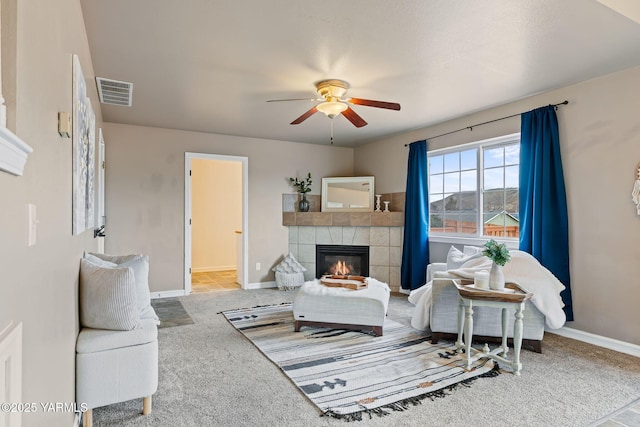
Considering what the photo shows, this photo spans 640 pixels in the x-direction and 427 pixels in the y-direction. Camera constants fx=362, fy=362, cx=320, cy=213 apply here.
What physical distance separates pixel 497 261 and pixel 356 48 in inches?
78.9

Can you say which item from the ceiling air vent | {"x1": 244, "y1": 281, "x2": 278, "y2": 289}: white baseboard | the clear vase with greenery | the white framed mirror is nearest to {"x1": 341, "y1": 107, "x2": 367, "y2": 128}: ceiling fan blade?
the clear vase with greenery

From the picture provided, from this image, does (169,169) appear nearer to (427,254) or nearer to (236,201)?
(236,201)

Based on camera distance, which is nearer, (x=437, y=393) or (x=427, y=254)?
(x=437, y=393)

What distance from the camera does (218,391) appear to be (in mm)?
2479

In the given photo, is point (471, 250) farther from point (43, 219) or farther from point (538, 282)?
point (43, 219)

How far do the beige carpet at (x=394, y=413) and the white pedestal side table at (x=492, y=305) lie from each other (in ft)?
0.60

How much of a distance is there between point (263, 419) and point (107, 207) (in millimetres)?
4050

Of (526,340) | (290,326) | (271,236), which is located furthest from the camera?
(271,236)

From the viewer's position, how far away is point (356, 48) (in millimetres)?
2785

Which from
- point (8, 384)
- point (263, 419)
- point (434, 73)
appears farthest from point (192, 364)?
point (434, 73)

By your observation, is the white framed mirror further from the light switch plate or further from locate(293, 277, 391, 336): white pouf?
the light switch plate

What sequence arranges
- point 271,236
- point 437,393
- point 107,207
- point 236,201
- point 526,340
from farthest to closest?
point 236,201 < point 271,236 < point 107,207 < point 526,340 < point 437,393

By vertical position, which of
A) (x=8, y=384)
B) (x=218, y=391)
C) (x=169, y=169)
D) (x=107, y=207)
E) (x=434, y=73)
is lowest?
(x=218, y=391)

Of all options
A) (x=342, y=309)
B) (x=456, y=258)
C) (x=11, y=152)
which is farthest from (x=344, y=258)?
(x=11, y=152)
